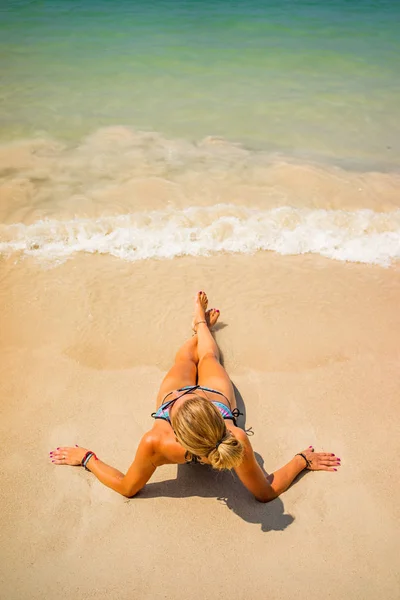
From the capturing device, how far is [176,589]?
2.56 meters

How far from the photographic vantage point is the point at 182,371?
3480mm

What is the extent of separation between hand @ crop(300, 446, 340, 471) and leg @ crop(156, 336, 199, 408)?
0.96 m

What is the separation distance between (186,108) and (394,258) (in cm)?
532

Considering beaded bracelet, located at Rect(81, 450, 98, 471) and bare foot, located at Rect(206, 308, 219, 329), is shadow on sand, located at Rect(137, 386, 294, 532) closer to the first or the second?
beaded bracelet, located at Rect(81, 450, 98, 471)

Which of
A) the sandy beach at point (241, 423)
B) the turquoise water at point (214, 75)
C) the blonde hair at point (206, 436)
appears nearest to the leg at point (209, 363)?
the sandy beach at point (241, 423)

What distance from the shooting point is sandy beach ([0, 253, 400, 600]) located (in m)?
2.63

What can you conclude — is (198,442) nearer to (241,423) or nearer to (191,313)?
(241,423)

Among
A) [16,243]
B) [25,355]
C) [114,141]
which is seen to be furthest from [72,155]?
[25,355]

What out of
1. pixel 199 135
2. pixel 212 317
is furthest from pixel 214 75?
pixel 212 317

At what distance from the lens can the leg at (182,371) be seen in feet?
10.8

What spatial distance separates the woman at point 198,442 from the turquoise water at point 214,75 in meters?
5.10

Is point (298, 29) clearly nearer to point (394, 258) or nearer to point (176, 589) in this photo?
point (394, 258)

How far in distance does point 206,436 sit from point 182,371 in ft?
3.87

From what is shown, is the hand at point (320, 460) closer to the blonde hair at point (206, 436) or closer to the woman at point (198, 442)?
the woman at point (198, 442)
